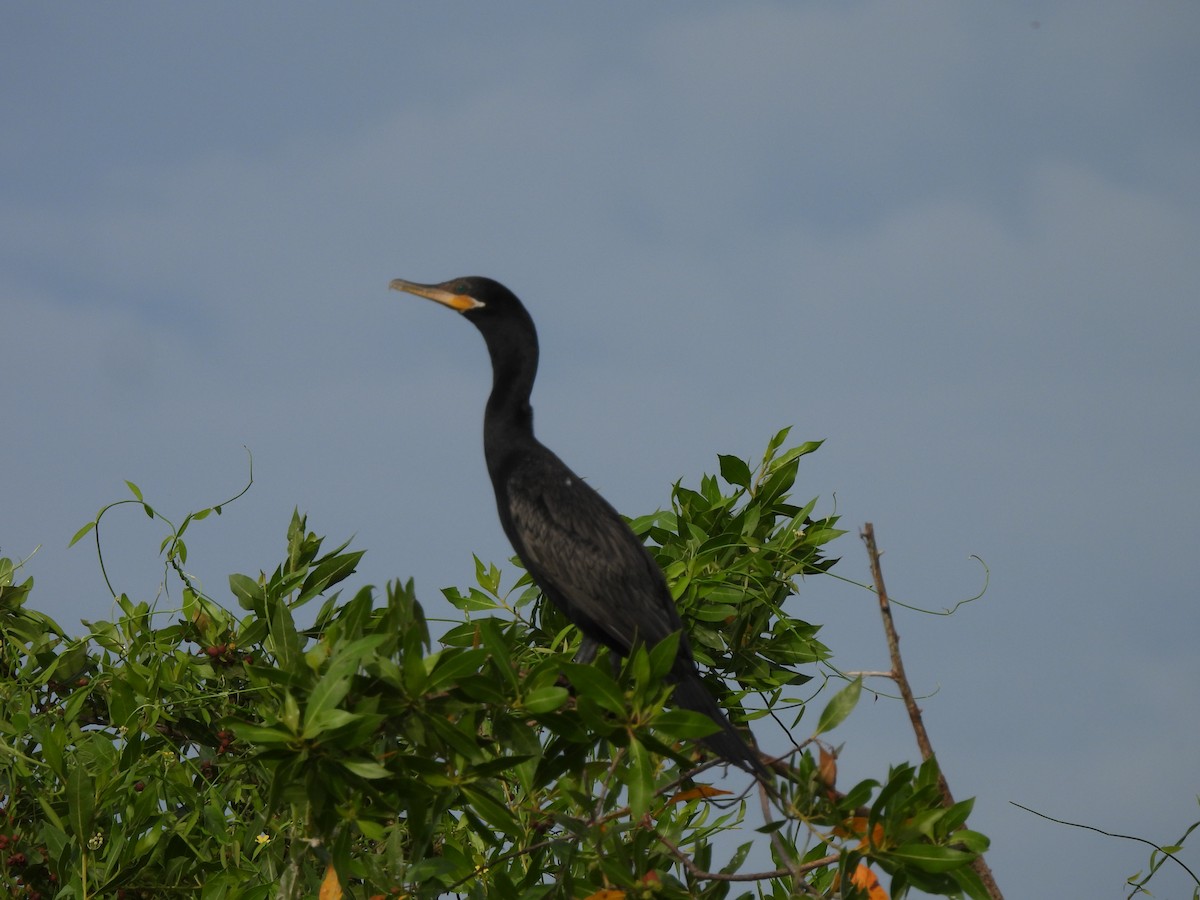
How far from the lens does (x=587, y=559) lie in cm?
464

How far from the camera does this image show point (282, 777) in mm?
2951

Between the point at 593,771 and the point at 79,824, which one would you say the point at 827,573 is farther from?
the point at 79,824

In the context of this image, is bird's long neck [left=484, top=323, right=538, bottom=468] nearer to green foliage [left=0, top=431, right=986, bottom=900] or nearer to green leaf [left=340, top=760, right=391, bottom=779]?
green foliage [left=0, top=431, right=986, bottom=900]

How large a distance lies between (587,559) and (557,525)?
23cm

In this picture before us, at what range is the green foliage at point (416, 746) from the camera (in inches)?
118

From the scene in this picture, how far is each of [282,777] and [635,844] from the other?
96 cm

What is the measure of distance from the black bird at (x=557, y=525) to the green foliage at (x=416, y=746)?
226 mm

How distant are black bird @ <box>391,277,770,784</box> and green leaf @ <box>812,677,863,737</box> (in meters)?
0.56

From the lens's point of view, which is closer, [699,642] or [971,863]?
[971,863]

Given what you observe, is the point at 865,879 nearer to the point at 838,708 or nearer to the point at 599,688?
the point at 838,708

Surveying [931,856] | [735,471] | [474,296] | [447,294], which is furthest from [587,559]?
[931,856]

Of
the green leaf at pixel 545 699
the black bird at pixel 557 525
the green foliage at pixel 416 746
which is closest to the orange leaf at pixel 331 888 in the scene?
the green foliage at pixel 416 746

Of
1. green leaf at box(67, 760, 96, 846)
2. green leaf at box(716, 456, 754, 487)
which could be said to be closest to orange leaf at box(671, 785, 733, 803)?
green leaf at box(716, 456, 754, 487)

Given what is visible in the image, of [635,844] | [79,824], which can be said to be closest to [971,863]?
[635,844]
